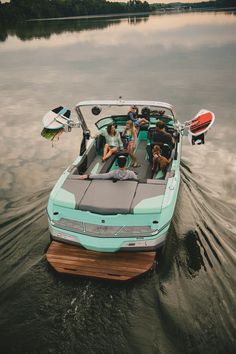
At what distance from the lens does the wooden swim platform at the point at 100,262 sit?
19.6 ft

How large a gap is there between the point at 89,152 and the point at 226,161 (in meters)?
5.19

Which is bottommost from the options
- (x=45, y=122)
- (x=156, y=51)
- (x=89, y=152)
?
(x=156, y=51)

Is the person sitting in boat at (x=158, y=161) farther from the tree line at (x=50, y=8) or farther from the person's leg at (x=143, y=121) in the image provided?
the tree line at (x=50, y=8)

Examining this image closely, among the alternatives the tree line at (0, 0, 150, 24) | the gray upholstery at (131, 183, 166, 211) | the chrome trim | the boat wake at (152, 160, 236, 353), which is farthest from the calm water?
the tree line at (0, 0, 150, 24)

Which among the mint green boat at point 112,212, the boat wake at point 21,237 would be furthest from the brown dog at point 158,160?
the boat wake at point 21,237

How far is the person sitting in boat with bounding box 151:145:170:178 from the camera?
8.24m

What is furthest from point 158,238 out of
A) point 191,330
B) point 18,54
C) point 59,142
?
point 18,54

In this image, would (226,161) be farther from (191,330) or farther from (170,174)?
(191,330)

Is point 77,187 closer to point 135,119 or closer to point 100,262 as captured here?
point 100,262

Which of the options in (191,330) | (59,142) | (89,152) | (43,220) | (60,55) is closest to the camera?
(191,330)

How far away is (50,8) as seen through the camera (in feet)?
304

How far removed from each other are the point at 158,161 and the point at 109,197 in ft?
7.27

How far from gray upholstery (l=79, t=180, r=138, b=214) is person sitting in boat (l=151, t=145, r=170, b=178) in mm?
1559

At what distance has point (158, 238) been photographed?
238 inches
